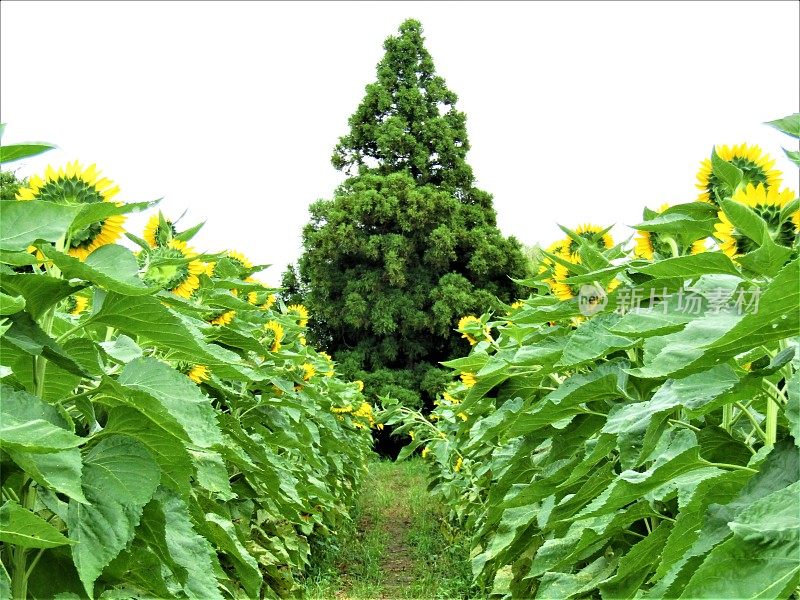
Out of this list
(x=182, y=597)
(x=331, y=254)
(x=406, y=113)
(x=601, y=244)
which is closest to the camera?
(x=182, y=597)

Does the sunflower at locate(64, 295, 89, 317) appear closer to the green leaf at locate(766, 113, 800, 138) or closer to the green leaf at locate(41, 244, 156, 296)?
the green leaf at locate(41, 244, 156, 296)

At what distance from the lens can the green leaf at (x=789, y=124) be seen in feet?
4.64

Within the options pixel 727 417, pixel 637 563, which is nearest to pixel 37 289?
pixel 637 563

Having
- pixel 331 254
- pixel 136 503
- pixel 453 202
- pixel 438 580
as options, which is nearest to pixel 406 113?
pixel 453 202

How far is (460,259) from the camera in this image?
19.6 meters

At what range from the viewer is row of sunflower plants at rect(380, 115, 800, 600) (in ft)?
3.67

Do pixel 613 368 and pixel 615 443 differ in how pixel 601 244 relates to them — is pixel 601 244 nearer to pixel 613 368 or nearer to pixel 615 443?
pixel 613 368

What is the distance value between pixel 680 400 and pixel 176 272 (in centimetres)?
140

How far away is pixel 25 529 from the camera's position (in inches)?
47.2

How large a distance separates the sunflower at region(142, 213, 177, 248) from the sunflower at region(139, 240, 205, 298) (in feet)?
0.11

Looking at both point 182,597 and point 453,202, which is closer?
point 182,597

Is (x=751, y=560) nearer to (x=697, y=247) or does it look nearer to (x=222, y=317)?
(x=697, y=247)

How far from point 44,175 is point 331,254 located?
17.4 metres

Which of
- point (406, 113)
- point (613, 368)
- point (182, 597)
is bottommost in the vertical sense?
point (182, 597)
